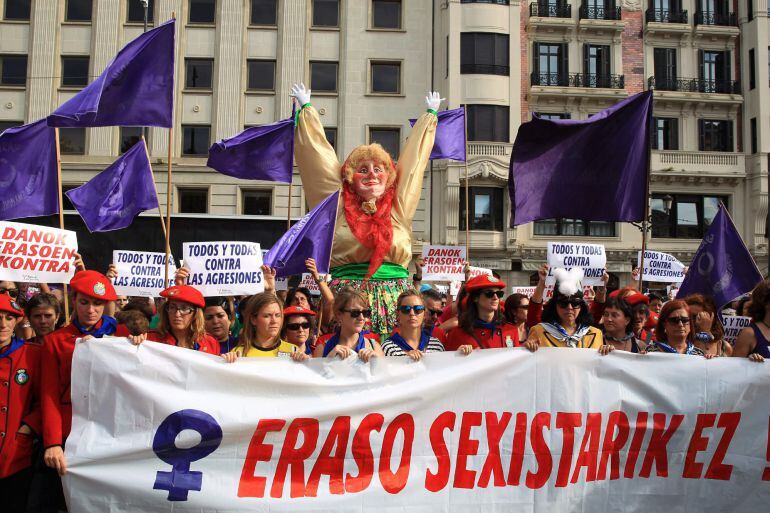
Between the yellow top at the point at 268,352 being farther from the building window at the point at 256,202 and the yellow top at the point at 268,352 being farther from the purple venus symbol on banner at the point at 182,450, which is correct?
the building window at the point at 256,202

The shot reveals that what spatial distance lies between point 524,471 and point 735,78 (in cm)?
2959

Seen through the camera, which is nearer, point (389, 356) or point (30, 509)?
point (30, 509)

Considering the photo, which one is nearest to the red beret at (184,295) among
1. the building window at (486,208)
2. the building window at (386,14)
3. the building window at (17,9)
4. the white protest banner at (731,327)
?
the white protest banner at (731,327)

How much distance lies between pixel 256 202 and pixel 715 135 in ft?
59.5

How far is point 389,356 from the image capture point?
471 centimetres

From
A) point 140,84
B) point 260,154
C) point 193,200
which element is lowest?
point 260,154

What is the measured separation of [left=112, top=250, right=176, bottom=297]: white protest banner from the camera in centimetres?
1060

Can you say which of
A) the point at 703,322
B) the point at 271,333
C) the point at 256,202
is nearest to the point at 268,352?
the point at 271,333

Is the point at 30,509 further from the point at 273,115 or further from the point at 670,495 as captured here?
the point at 273,115

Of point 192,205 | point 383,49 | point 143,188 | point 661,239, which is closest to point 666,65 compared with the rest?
point 661,239

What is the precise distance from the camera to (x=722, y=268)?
25.0 feet

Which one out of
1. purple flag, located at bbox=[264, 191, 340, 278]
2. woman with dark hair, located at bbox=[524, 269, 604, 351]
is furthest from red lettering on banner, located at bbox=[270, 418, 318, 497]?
purple flag, located at bbox=[264, 191, 340, 278]

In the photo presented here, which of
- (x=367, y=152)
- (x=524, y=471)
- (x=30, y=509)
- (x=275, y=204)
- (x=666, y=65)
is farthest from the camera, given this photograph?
(x=666, y=65)

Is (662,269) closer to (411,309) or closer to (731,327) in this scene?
(731,327)
